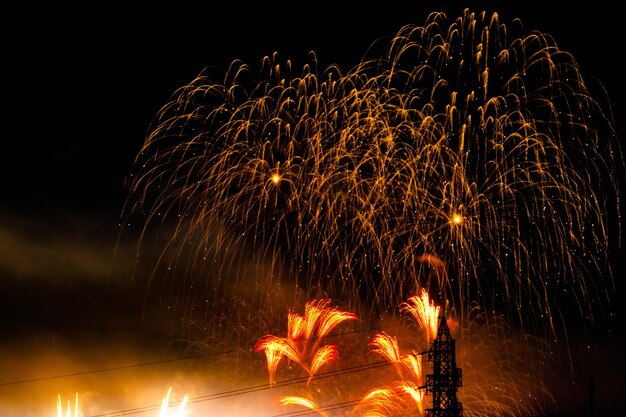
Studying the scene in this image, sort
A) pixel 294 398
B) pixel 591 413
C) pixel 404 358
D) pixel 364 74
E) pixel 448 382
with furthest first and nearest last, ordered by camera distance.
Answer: pixel 591 413, pixel 294 398, pixel 404 358, pixel 364 74, pixel 448 382

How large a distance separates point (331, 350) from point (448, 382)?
9922 mm

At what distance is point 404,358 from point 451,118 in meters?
13.3

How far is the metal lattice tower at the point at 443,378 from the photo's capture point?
1499 inches

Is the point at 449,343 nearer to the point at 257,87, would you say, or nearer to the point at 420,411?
the point at 420,411

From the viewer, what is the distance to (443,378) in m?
38.4

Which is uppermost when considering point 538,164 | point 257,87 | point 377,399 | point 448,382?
point 257,87

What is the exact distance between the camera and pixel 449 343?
38625mm

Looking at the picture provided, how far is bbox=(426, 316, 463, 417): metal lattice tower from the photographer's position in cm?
3806

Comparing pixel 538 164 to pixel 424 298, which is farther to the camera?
pixel 424 298

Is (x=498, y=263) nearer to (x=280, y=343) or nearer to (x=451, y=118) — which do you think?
(x=451, y=118)

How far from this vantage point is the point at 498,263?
3934 cm

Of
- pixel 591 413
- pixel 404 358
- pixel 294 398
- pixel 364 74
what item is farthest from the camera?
pixel 591 413

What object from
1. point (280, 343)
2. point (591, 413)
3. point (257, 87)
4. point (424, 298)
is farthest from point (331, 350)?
point (591, 413)

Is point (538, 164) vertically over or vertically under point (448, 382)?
over
